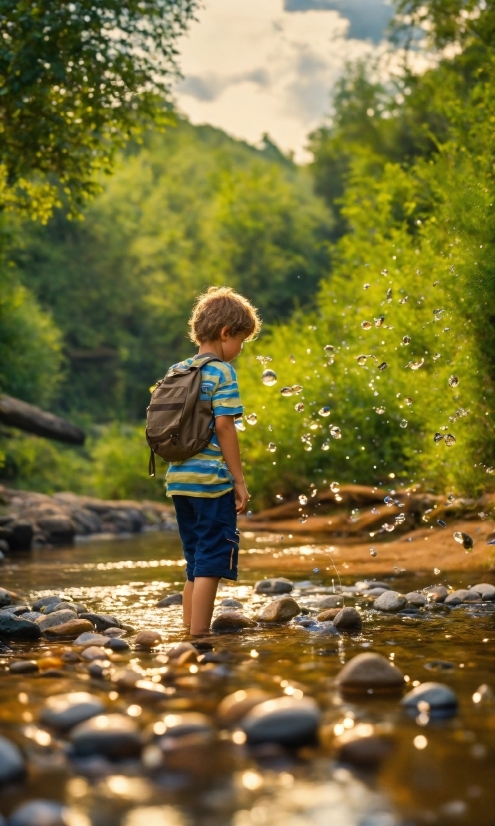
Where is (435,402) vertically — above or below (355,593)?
above

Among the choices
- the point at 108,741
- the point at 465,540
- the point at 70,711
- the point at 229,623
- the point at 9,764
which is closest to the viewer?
the point at 9,764

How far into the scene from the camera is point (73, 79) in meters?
12.6

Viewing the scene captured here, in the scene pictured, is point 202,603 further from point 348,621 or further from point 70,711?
point 70,711

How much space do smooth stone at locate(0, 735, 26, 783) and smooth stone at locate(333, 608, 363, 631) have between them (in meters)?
2.84

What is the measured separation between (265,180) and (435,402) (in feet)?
126

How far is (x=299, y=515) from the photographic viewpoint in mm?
14961

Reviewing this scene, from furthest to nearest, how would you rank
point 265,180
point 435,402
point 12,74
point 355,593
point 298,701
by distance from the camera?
point 265,180 < point 12,74 < point 435,402 < point 355,593 < point 298,701

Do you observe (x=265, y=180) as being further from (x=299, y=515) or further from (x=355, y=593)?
(x=355, y=593)

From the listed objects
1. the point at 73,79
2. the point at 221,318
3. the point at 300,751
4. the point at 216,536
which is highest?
the point at 73,79

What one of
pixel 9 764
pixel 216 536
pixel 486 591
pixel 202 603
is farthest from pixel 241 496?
pixel 9 764

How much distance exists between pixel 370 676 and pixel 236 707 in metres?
0.68

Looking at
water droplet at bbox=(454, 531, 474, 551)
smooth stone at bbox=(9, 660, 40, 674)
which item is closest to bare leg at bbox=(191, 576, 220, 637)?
smooth stone at bbox=(9, 660, 40, 674)

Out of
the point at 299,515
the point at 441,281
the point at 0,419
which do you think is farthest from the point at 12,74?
the point at 0,419

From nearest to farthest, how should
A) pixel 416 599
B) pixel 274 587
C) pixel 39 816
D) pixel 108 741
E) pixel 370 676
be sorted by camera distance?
pixel 39 816 < pixel 108 741 < pixel 370 676 < pixel 416 599 < pixel 274 587
